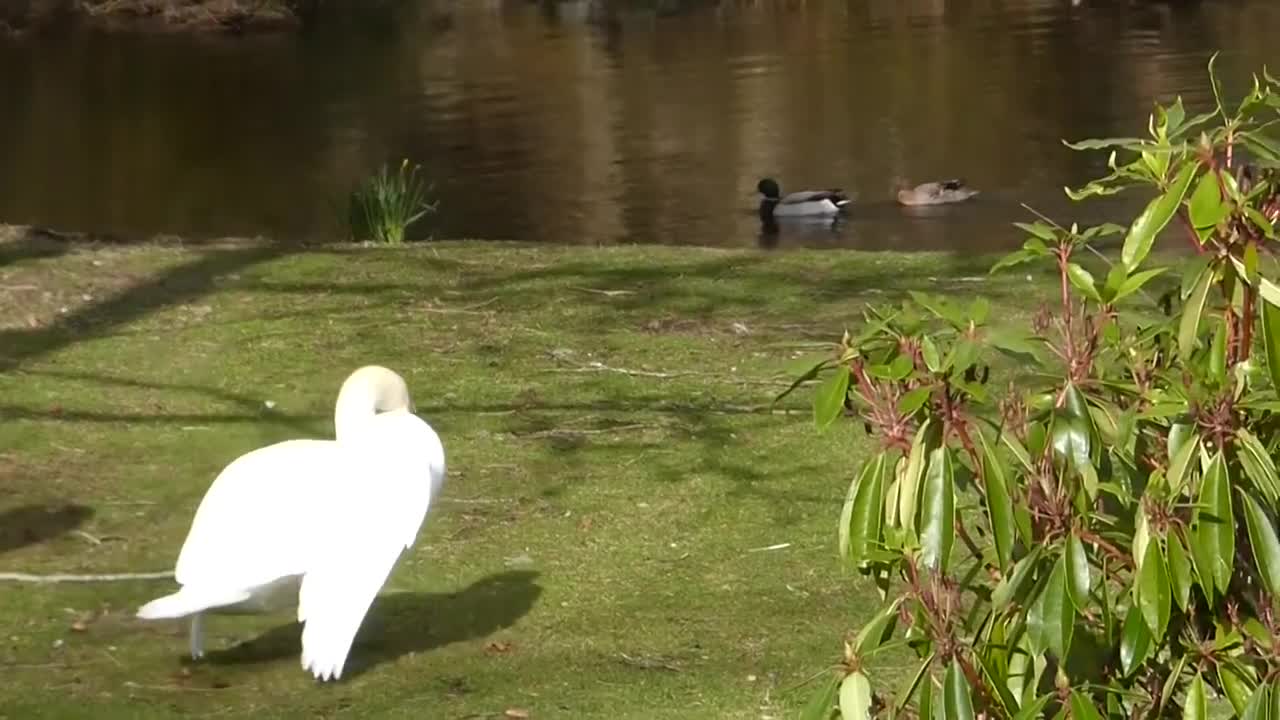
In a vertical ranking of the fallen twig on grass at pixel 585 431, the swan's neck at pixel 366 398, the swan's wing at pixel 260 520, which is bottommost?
the fallen twig on grass at pixel 585 431

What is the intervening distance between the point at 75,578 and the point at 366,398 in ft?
3.05

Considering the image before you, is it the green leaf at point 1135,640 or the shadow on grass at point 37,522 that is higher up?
the green leaf at point 1135,640

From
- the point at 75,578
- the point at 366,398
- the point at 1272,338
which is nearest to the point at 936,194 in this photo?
the point at 366,398

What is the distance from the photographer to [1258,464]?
2459 millimetres

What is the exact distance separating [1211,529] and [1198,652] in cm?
23

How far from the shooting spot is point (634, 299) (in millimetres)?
8375

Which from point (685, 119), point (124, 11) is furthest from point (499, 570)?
point (124, 11)

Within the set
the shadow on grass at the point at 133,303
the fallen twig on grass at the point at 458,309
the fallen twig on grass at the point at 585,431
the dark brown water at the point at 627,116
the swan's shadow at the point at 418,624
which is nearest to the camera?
the swan's shadow at the point at 418,624

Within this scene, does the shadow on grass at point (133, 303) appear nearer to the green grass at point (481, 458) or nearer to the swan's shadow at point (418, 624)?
the green grass at point (481, 458)

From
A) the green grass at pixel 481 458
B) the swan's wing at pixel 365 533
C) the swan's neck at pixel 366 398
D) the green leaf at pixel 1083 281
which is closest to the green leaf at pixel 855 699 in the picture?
the green leaf at pixel 1083 281

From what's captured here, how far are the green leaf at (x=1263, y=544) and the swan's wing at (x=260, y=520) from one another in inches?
99.3

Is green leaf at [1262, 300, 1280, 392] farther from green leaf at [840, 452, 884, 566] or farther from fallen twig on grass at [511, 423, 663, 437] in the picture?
fallen twig on grass at [511, 423, 663, 437]

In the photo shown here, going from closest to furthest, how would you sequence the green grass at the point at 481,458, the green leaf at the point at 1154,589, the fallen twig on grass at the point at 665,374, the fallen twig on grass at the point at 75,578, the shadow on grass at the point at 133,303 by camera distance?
the green leaf at the point at 1154,589 → the green grass at the point at 481,458 → the fallen twig on grass at the point at 75,578 → the fallen twig on grass at the point at 665,374 → the shadow on grass at the point at 133,303

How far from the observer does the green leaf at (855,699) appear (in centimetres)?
256
